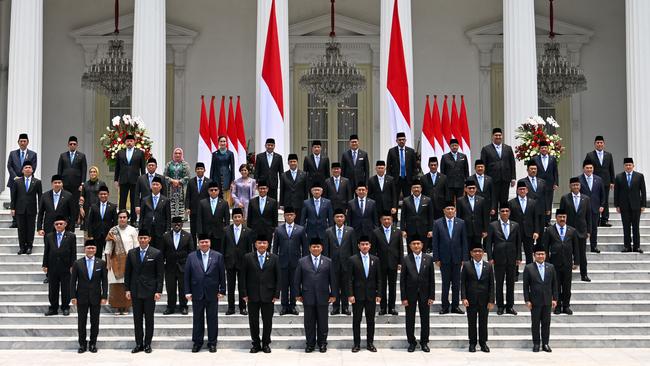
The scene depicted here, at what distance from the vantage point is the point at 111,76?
23.2 metres

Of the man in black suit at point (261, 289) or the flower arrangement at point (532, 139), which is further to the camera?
the flower arrangement at point (532, 139)

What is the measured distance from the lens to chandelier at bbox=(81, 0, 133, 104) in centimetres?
2323

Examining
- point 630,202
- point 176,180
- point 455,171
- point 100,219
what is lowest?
point 100,219

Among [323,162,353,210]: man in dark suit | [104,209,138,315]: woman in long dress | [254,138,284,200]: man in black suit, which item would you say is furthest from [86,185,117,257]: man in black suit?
[323,162,353,210]: man in dark suit

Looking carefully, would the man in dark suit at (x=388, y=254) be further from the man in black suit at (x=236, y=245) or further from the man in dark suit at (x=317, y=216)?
the man in black suit at (x=236, y=245)

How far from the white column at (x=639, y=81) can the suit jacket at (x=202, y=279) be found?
11657mm

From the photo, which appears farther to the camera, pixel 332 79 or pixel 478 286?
pixel 332 79

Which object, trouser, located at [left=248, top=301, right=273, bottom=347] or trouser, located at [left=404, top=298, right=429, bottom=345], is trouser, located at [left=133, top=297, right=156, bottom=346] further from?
trouser, located at [left=404, top=298, right=429, bottom=345]

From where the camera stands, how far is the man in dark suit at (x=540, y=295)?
41.0 feet

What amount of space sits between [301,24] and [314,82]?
3.71 m

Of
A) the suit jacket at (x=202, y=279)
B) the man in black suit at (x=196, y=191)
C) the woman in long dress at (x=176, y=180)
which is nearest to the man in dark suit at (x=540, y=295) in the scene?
the suit jacket at (x=202, y=279)

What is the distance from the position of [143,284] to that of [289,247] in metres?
2.35

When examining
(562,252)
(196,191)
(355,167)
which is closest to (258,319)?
(196,191)

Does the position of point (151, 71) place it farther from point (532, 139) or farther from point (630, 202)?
point (630, 202)
